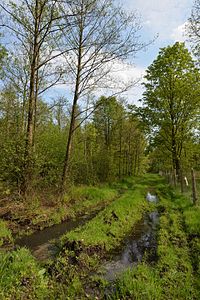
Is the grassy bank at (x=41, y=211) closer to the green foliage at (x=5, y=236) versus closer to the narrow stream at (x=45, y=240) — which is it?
the narrow stream at (x=45, y=240)

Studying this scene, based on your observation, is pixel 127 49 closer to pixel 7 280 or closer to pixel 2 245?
pixel 2 245

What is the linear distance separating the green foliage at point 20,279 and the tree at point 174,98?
19.3 meters

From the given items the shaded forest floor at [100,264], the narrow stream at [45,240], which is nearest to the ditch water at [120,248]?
the narrow stream at [45,240]

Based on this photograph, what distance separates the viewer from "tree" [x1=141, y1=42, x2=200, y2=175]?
22750 millimetres

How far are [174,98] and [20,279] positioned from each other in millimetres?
21213

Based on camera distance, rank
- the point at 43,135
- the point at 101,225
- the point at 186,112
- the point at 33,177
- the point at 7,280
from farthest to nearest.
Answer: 1. the point at 186,112
2. the point at 43,135
3. the point at 33,177
4. the point at 101,225
5. the point at 7,280

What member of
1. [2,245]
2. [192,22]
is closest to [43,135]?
[2,245]

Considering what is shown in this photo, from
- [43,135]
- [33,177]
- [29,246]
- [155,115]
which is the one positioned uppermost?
[155,115]

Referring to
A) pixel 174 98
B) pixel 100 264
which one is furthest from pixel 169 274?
pixel 174 98

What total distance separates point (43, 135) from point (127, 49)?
7.78 m

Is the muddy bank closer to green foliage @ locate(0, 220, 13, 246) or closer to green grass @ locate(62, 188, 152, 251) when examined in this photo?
green grass @ locate(62, 188, 152, 251)

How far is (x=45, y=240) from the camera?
923cm

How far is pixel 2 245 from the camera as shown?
27.7 ft

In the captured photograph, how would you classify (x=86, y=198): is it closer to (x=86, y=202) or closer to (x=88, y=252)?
(x=86, y=202)
